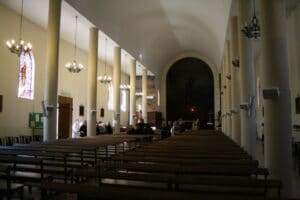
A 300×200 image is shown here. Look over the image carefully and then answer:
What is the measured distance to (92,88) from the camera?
591 inches

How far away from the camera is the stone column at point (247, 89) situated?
9.23 metres

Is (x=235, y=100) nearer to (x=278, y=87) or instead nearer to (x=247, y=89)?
(x=247, y=89)

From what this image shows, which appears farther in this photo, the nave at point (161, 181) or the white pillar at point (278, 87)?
the white pillar at point (278, 87)

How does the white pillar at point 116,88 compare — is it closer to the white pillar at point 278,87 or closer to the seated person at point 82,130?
the seated person at point 82,130

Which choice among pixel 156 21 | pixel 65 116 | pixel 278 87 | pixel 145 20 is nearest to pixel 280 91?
pixel 278 87

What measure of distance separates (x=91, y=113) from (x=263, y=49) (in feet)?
33.8

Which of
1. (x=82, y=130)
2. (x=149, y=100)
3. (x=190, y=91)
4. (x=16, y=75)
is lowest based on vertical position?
(x=82, y=130)

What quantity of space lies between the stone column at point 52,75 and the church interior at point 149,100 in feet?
0.15

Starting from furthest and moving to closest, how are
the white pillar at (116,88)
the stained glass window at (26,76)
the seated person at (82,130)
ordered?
1. the white pillar at (116,88)
2. the seated person at (82,130)
3. the stained glass window at (26,76)

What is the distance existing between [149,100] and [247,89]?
2203cm

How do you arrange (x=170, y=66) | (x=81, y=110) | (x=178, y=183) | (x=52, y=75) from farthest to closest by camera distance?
(x=170, y=66)
(x=81, y=110)
(x=52, y=75)
(x=178, y=183)

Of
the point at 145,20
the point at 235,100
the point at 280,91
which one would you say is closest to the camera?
Result: the point at 280,91

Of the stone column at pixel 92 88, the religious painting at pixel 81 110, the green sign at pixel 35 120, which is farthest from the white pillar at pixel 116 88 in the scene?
the green sign at pixel 35 120

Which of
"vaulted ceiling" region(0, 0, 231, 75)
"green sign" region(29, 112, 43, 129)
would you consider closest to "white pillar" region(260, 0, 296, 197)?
"vaulted ceiling" region(0, 0, 231, 75)
